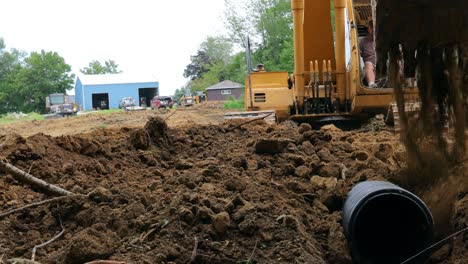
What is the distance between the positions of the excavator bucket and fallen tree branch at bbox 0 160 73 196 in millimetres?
2745

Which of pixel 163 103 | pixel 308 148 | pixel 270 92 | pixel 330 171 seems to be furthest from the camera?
pixel 163 103

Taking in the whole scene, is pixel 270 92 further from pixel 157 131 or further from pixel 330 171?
pixel 330 171

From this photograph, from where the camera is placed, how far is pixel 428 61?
17.9 feet

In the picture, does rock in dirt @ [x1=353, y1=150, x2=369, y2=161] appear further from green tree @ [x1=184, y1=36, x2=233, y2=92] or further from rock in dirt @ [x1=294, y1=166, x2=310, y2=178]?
green tree @ [x1=184, y1=36, x2=233, y2=92]

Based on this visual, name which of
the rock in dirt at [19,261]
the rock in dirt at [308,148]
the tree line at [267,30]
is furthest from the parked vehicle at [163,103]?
the rock in dirt at [19,261]

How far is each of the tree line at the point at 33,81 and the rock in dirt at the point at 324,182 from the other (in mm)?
64493

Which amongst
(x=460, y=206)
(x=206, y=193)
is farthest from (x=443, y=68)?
(x=206, y=193)

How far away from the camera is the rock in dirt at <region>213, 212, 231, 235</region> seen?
168 inches

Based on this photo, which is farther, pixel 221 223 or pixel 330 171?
pixel 330 171

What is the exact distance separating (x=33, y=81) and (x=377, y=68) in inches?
2665

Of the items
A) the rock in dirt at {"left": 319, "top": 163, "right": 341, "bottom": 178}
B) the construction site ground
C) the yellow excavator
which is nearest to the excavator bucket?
the yellow excavator

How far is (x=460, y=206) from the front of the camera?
181 inches

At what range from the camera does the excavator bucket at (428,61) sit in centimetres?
482

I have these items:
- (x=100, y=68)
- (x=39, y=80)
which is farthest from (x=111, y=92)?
(x=100, y=68)
